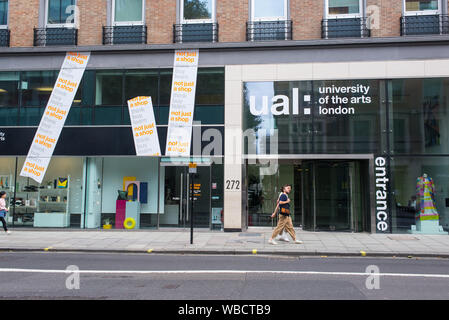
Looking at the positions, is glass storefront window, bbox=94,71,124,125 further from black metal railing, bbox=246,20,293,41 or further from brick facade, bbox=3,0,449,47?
black metal railing, bbox=246,20,293,41

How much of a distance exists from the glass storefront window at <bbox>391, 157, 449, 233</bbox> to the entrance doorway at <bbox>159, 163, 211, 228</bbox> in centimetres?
722

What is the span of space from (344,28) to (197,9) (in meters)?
6.13

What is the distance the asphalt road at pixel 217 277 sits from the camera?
6.61 meters

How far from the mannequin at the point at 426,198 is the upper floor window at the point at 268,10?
8.48 metres

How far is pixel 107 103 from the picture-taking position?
53.6 feet

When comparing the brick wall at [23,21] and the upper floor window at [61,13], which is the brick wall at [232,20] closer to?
the upper floor window at [61,13]

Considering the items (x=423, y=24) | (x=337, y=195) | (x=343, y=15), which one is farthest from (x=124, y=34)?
(x=423, y=24)

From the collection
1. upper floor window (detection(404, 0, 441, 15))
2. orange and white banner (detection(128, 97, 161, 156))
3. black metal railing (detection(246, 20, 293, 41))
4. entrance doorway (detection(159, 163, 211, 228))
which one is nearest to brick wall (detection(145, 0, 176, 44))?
orange and white banner (detection(128, 97, 161, 156))

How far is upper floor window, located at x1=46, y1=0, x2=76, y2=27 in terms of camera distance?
55.6ft

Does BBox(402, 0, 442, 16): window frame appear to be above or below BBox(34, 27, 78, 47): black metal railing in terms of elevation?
above

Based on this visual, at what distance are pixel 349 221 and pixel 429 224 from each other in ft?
9.44

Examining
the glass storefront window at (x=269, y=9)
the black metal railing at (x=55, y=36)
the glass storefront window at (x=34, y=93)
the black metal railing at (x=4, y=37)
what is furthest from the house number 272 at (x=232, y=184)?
the black metal railing at (x=4, y=37)

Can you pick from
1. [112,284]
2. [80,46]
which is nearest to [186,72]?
[80,46]
